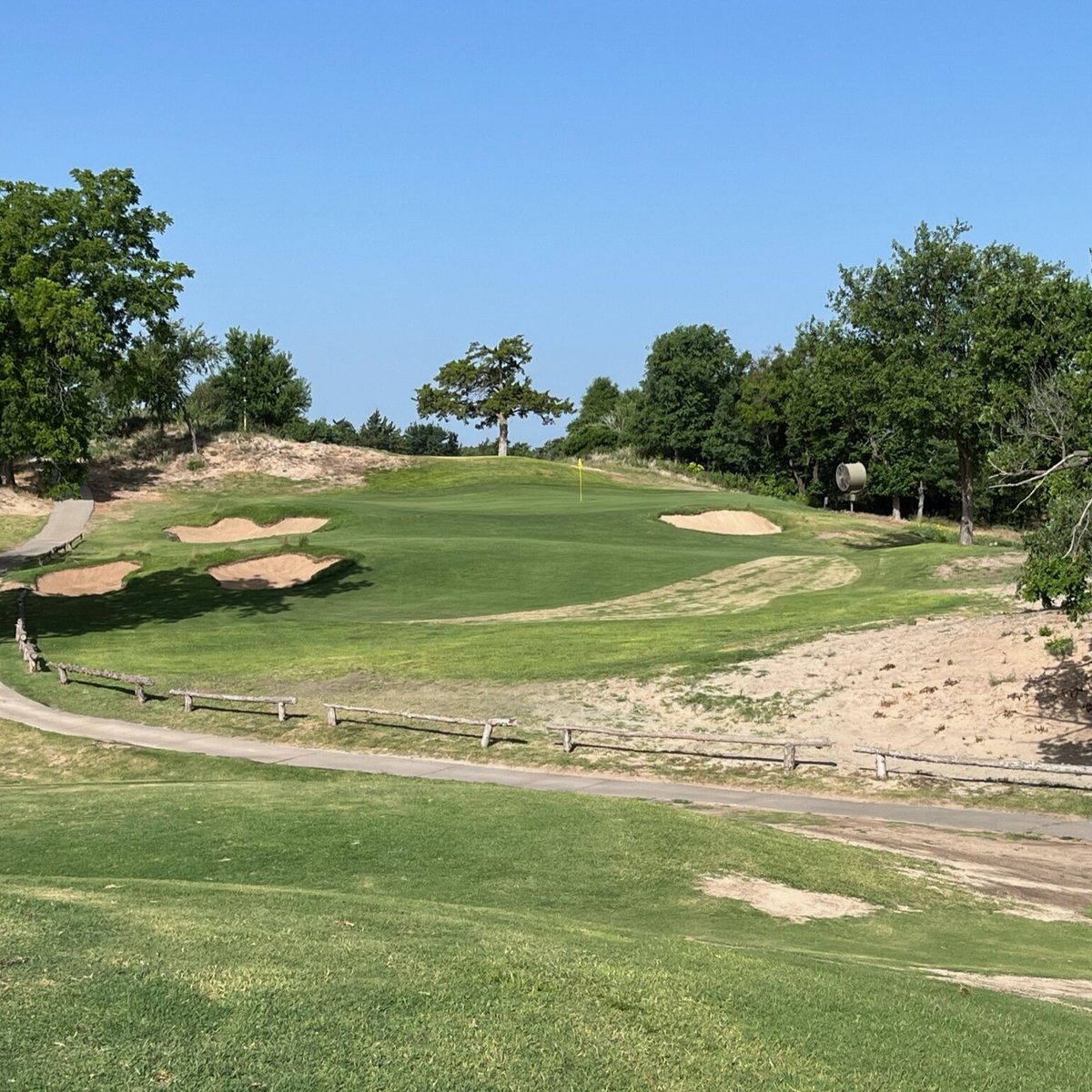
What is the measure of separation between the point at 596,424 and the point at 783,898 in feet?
445

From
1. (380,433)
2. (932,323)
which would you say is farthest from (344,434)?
(932,323)

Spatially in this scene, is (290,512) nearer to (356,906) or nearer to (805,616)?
(805,616)

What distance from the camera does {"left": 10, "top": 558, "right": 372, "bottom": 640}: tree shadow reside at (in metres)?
45.6

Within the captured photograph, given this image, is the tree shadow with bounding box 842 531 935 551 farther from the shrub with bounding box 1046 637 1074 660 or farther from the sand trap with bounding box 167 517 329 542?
the shrub with bounding box 1046 637 1074 660

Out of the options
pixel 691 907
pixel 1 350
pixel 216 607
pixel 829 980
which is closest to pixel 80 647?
pixel 216 607

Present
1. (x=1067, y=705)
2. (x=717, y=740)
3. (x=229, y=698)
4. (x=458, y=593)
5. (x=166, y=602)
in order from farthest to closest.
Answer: (x=166, y=602) → (x=458, y=593) → (x=229, y=698) → (x=1067, y=705) → (x=717, y=740)

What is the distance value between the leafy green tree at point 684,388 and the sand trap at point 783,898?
342 feet

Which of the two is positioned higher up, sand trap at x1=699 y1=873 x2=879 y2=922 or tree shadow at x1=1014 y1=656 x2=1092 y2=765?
tree shadow at x1=1014 y1=656 x2=1092 y2=765

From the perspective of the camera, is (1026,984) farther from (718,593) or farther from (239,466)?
(239,466)

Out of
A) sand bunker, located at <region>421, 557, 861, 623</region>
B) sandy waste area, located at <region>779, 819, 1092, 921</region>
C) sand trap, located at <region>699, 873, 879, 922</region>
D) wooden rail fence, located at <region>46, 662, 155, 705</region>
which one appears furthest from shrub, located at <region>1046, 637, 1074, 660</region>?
wooden rail fence, located at <region>46, 662, 155, 705</region>

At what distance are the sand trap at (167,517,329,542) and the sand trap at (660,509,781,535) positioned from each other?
2111cm

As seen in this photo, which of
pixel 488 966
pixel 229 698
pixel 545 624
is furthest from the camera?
pixel 545 624

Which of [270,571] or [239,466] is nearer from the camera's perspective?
[270,571]

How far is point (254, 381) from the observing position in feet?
385
